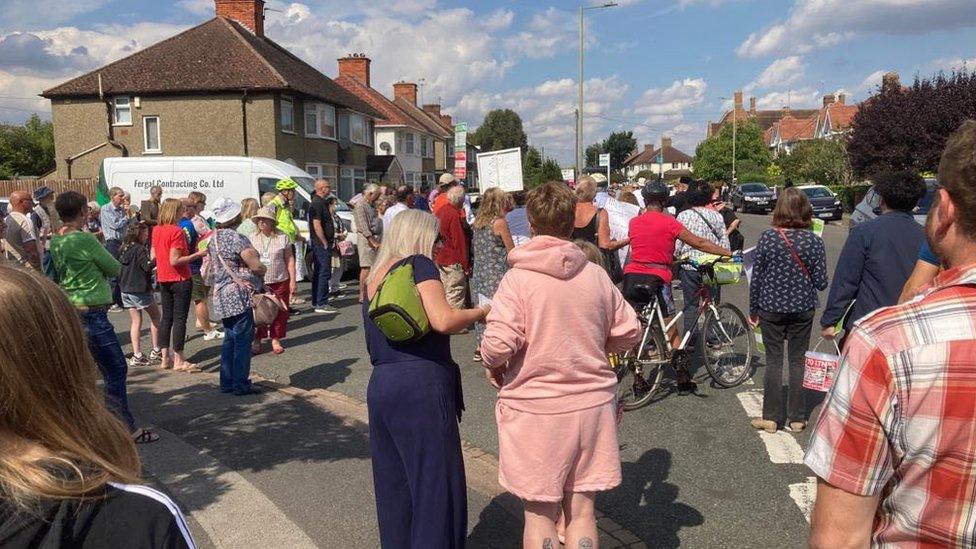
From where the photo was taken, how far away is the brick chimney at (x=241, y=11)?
3350 centimetres

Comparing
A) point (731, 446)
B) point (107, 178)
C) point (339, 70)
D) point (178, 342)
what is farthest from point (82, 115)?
point (731, 446)

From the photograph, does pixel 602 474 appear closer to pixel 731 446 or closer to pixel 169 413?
pixel 731 446

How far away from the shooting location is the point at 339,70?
50844 mm

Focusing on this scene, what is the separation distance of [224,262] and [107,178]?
12.7 metres

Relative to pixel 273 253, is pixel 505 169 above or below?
above

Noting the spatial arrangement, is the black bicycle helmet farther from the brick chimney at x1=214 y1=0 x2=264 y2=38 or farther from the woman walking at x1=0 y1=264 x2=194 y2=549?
the brick chimney at x1=214 y1=0 x2=264 y2=38

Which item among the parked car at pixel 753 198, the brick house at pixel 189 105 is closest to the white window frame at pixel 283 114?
the brick house at pixel 189 105

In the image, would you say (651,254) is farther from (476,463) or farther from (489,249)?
(476,463)

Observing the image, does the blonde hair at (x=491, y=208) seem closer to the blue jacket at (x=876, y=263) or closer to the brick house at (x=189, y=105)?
the blue jacket at (x=876, y=263)

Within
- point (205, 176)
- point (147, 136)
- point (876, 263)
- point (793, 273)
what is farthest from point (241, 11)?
point (876, 263)

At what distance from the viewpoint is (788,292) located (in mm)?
5363

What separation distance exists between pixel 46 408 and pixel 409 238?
216 centimetres

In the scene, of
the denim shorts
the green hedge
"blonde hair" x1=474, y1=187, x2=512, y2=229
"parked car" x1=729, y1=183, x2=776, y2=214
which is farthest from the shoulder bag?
"parked car" x1=729, y1=183, x2=776, y2=214

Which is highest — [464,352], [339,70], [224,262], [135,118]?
[339,70]
